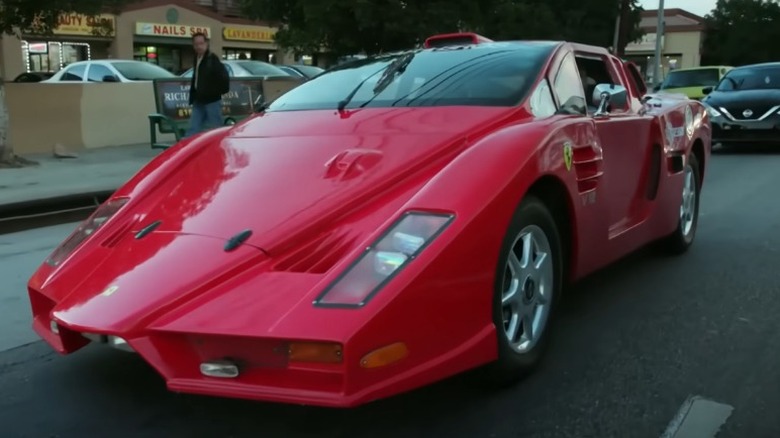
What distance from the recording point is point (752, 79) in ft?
47.0

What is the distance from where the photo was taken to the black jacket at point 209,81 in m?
10.1

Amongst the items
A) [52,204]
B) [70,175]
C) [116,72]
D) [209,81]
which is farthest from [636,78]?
[116,72]

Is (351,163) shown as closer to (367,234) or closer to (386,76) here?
(367,234)

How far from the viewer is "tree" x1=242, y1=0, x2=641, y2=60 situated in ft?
49.4

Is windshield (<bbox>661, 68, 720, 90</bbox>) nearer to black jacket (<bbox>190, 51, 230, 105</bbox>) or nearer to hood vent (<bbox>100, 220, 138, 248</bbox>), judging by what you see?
black jacket (<bbox>190, 51, 230, 105</bbox>)

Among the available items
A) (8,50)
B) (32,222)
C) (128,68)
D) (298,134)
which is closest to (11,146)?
(32,222)

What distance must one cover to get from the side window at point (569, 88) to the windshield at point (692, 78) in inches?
641

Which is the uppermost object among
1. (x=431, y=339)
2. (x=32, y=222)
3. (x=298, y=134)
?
(x=298, y=134)

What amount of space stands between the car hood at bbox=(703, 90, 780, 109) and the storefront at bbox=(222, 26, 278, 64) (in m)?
23.8

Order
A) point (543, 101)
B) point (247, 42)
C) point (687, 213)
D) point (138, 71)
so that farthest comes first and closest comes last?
point (247, 42) → point (138, 71) → point (687, 213) → point (543, 101)

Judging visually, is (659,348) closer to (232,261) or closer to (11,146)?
(232,261)

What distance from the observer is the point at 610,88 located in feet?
14.9

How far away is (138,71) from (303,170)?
13898mm

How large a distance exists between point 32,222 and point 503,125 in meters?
5.34
